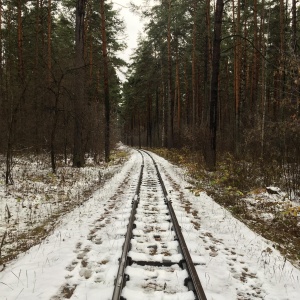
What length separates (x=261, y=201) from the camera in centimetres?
827

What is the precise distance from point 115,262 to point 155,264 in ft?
1.96

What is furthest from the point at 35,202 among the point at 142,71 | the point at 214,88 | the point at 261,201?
the point at 142,71

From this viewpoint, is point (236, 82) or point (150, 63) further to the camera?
point (150, 63)

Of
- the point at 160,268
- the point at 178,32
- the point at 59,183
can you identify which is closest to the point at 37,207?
the point at 59,183

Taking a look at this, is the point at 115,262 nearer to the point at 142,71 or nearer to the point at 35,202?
the point at 35,202

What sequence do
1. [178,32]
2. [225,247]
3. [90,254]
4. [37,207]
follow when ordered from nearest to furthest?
1. [90,254]
2. [225,247]
3. [37,207]
4. [178,32]

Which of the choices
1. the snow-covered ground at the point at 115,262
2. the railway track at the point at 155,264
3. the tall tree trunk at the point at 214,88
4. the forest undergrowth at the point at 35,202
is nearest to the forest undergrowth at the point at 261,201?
A: the snow-covered ground at the point at 115,262

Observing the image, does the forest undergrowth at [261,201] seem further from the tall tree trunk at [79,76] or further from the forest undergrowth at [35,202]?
the tall tree trunk at [79,76]

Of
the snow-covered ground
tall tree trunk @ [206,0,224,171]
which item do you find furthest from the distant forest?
the snow-covered ground

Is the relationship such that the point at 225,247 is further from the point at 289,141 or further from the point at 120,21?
the point at 120,21

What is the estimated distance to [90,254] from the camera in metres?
4.52

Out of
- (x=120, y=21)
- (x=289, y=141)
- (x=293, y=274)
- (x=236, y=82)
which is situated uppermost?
(x=120, y=21)

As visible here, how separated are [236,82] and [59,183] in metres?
16.7

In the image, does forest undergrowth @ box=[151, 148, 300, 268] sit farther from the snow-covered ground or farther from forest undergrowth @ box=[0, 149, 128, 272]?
forest undergrowth @ box=[0, 149, 128, 272]
